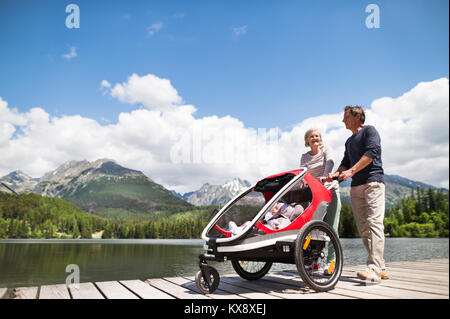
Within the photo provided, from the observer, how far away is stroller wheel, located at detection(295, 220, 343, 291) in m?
3.18

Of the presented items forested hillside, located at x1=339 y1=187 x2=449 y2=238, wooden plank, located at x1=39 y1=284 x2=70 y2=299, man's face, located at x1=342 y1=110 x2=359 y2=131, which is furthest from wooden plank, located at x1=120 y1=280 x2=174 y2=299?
forested hillside, located at x1=339 y1=187 x2=449 y2=238

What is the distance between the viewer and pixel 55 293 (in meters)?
3.24

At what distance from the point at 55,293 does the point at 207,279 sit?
154cm

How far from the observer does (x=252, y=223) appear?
3.20 metres

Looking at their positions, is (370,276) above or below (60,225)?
above

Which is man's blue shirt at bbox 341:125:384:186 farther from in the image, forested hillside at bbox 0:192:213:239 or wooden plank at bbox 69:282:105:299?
forested hillside at bbox 0:192:213:239

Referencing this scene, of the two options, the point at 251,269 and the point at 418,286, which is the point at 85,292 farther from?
the point at 418,286

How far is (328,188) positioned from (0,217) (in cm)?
16873

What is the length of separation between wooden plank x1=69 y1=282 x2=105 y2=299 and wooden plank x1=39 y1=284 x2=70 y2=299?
0.06m

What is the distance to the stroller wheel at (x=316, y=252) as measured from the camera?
318cm

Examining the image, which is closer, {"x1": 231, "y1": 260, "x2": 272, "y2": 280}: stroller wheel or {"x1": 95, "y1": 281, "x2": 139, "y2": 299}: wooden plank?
{"x1": 95, "y1": 281, "x2": 139, "y2": 299}: wooden plank

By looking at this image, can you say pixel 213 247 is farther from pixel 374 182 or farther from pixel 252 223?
pixel 374 182

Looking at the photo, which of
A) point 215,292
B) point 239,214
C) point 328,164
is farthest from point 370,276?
point 215,292
